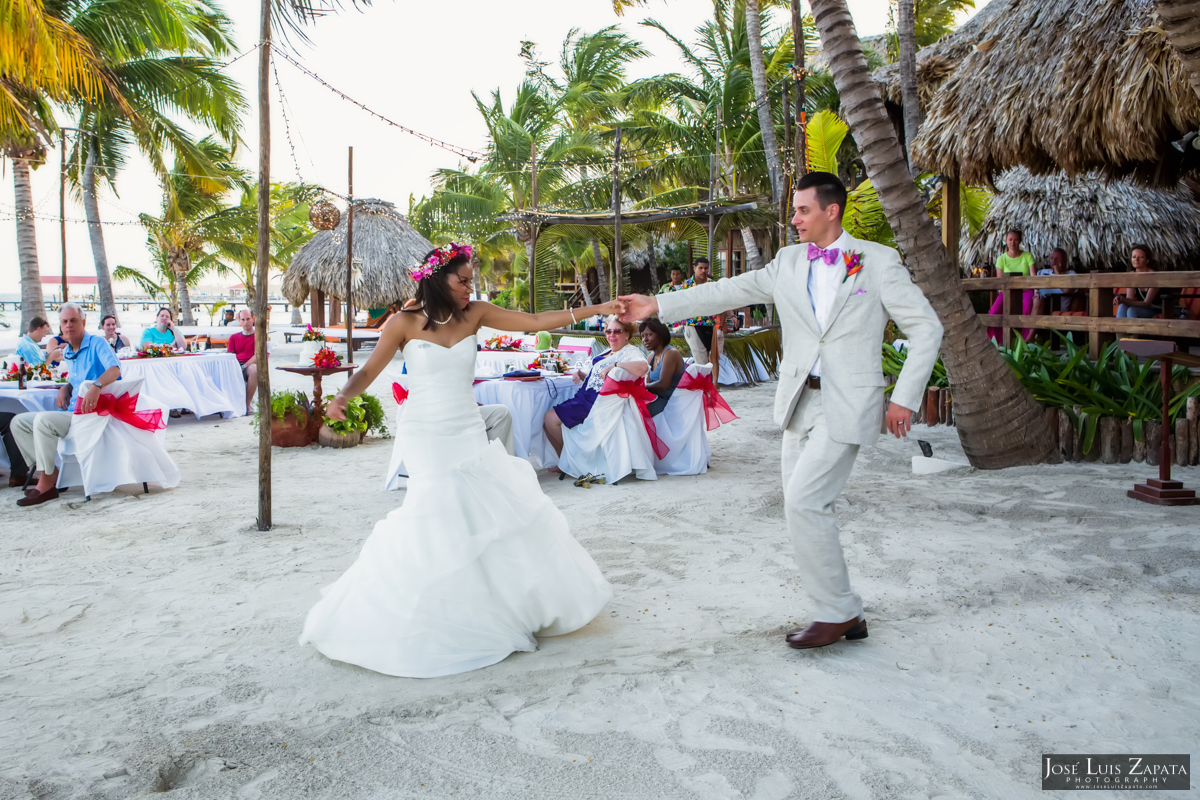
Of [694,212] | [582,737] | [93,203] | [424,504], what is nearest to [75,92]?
[93,203]

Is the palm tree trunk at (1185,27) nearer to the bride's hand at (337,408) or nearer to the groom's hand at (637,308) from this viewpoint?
the groom's hand at (637,308)

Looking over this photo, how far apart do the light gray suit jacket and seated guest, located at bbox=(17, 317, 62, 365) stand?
7.89 metres

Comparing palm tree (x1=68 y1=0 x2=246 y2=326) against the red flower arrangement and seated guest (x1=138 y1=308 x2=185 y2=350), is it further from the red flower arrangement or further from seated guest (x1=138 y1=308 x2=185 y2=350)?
the red flower arrangement

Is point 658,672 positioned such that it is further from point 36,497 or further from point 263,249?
point 36,497

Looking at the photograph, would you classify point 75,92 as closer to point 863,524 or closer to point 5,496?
point 5,496

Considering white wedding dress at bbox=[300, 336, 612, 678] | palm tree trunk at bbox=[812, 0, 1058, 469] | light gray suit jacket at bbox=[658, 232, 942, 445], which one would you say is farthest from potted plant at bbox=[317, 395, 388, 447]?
light gray suit jacket at bbox=[658, 232, 942, 445]

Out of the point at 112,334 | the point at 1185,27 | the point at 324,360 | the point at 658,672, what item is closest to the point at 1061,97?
the point at 1185,27

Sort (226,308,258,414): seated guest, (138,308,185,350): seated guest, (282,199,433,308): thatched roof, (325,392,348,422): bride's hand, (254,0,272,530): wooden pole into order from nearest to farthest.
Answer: (325,392,348,422): bride's hand
(254,0,272,530): wooden pole
(226,308,258,414): seated guest
(138,308,185,350): seated guest
(282,199,433,308): thatched roof

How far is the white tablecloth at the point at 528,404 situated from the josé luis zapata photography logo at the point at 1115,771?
207 inches

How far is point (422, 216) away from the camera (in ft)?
111

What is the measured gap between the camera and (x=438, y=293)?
3945 millimetres

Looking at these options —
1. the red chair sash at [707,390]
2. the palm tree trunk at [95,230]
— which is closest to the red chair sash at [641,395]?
the red chair sash at [707,390]

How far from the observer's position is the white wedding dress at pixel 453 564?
343cm

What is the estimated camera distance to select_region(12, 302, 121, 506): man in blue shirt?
6781 mm
